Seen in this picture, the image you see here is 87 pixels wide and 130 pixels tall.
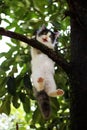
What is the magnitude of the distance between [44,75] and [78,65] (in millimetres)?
394

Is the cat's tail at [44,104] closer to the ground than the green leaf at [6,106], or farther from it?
closer to the ground

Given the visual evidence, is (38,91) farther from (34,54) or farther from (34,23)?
(34,23)

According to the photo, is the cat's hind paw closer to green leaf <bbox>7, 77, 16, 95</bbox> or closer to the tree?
the tree

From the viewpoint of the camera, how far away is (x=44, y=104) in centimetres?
216

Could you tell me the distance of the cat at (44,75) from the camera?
2.17 m

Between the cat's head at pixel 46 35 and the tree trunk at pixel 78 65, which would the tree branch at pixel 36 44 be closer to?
the tree trunk at pixel 78 65

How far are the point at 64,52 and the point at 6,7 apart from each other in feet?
2.42

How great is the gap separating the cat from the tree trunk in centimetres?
17

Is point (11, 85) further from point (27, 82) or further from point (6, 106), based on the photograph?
point (6, 106)

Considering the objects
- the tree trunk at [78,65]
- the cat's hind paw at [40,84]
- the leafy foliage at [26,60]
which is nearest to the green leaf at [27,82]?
the leafy foliage at [26,60]

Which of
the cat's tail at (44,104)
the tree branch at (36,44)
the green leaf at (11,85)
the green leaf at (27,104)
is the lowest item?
the cat's tail at (44,104)

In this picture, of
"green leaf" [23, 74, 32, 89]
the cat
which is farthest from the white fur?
"green leaf" [23, 74, 32, 89]

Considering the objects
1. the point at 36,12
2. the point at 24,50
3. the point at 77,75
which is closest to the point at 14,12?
the point at 36,12

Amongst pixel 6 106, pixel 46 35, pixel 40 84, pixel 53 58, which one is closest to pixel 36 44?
pixel 53 58
